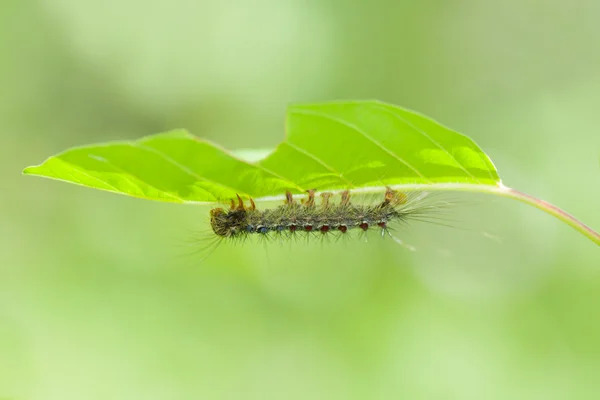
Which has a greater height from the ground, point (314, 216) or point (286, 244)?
point (286, 244)

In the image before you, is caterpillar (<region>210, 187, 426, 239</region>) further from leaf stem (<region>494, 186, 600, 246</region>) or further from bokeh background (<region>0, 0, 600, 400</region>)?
bokeh background (<region>0, 0, 600, 400</region>)

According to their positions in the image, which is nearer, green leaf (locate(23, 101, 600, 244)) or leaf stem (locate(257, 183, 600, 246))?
green leaf (locate(23, 101, 600, 244))

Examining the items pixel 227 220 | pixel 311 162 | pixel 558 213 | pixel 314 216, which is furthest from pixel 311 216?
pixel 558 213

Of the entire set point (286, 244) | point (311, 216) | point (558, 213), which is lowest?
point (558, 213)

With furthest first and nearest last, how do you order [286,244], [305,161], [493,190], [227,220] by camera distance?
[286,244] → [227,220] → [493,190] → [305,161]

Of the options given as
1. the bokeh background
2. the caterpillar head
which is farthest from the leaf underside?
the bokeh background

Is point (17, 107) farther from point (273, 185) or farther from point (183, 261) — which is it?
point (273, 185)

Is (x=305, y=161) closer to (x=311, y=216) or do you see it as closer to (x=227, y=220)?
(x=311, y=216)
